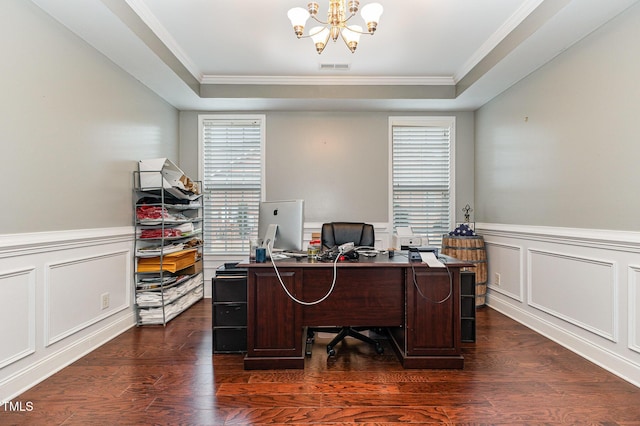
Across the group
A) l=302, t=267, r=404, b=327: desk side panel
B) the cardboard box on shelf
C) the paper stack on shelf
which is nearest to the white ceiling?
the cardboard box on shelf

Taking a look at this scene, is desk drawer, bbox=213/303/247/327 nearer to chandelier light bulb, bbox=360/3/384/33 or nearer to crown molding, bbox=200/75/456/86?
chandelier light bulb, bbox=360/3/384/33

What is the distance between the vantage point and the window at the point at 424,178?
439 centimetres

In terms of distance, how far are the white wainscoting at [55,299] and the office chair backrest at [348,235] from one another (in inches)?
75.5

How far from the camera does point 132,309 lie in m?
3.22

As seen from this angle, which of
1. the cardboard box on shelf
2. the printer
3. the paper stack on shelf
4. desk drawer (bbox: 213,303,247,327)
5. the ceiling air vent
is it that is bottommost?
desk drawer (bbox: 213,303,247,327)

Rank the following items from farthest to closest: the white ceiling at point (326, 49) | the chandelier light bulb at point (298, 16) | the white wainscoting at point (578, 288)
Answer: the white ceiling at point (326, 49) → the white wainscoting at point (578, 288) → the chandelier light bulb at point (298, 16)

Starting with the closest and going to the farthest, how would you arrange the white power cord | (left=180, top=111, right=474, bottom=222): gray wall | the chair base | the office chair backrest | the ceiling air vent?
1. the white power cord
2. the chair base
3. the office chair backrest
4. the ceiling air vent
5. (left=180, top=111, right=474, bottom=222): gray wall

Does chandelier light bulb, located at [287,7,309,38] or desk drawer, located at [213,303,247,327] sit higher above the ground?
chandelier light bulb, located at [287,7,309,38]

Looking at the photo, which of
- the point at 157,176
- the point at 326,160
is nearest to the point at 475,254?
the point at 326,160

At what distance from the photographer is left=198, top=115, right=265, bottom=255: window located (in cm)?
435

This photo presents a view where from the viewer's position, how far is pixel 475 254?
3709 millimetres

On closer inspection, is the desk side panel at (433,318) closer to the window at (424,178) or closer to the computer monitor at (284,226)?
the computer monitor at (284,226)

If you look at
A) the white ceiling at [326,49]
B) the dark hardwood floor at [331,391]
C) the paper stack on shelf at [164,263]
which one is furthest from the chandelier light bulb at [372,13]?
the paper stack on shelf at [164,263]

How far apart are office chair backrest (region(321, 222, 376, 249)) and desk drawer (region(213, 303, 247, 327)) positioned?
980 mm
